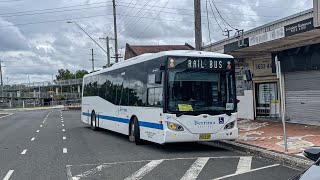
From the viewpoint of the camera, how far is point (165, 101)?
1277cm

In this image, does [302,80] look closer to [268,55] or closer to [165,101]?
[268,55]

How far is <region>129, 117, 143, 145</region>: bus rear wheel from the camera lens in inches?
586

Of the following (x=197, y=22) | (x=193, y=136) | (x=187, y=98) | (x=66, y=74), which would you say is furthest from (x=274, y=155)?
(x=66, y=74)

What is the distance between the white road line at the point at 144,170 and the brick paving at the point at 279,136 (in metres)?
3.62

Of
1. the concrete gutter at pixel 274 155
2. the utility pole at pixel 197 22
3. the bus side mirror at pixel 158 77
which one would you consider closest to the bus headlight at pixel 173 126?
the bus side mirror at pixel 158 77

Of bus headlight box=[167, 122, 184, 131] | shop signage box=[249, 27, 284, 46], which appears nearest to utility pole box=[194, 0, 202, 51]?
shop signage box=[249, 27, 284, 46]

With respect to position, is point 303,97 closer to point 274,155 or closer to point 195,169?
point 274,155

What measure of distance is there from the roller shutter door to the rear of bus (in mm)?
6432

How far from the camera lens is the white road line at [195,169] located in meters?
9.02

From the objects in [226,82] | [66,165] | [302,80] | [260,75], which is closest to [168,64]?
[226,82]

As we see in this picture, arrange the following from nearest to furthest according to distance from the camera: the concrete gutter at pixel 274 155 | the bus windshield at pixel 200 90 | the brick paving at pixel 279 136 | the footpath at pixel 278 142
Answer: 1. the concrete gutter at pixel 274 155
2. the footpath at pixel 278 142
3. the brick paving at pixel 279 136
4. the bus windshield at pixel 200 90

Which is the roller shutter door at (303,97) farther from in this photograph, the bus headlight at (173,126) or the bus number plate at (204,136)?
the bus headlight at (173,126)

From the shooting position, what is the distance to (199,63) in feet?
43.4

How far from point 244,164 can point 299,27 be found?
618cm
